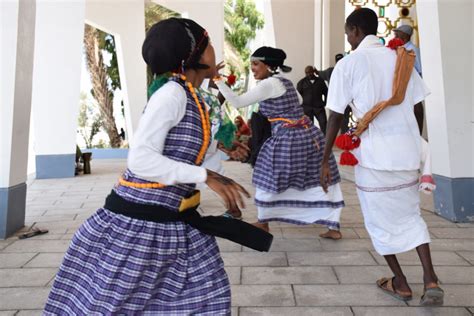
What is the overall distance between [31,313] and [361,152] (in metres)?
2.10

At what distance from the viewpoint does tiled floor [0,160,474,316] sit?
297 centimetres

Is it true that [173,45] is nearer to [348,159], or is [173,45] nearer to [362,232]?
[348,159]

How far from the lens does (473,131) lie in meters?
4.67

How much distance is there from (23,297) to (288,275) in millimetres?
1689

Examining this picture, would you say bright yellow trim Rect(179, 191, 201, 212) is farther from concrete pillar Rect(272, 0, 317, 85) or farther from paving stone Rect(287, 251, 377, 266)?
concrete pillar Rect(272, 0, 317, 85)

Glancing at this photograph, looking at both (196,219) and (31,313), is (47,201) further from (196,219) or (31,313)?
(196,219)

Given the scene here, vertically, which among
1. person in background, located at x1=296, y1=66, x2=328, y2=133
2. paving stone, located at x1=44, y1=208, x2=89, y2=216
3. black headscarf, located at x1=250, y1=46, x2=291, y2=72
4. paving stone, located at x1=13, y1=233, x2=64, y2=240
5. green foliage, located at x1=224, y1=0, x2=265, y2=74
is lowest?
paving stone, located at x1=13, y1=233, x2=64, y2=240

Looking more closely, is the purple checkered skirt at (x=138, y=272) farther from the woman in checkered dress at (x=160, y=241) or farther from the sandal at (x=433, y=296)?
the sandal at (x=433, y=296)

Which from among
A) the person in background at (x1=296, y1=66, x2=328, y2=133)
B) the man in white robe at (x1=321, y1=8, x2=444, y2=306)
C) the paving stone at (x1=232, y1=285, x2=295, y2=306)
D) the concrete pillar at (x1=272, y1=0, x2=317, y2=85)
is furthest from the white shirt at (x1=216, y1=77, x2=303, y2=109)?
the concrete pillar at (x1=272, y1=0, x2=317, y2=85)

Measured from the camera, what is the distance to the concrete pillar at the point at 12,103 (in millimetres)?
4648

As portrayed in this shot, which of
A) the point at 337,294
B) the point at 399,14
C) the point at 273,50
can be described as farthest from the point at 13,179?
the point at 399,14

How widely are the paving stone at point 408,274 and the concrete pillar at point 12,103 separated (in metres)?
3.02

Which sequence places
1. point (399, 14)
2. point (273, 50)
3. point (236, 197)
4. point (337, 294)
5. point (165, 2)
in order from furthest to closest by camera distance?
1. point (165, 2)
2. point (399, 14)
3. point (273, 50)
4. point (337, 294)
5. point (236, 197)

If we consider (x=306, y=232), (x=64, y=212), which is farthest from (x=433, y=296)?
(x=64, y=212)
